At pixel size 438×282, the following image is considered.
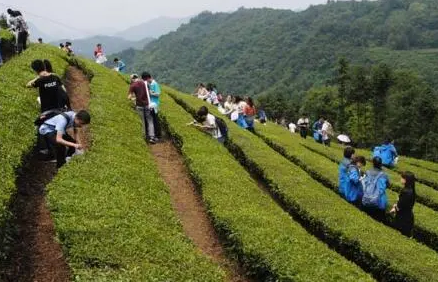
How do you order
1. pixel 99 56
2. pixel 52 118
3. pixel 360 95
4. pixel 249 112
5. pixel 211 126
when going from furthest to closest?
pixel 360 95 < pixel 99 56 < pixel 249 112 < pixel 211 126 < pixel 52 118

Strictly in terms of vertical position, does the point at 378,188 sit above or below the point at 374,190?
above

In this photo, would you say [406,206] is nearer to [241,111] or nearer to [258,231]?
[258,231]

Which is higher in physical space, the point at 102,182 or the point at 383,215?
the point at 102,182

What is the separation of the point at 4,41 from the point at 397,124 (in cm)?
6854

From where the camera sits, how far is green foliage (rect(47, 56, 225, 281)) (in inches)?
335

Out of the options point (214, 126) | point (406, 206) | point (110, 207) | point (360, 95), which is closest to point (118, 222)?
point (110, 207)

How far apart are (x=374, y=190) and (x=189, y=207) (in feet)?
17.3

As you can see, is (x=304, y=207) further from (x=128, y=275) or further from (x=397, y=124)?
(x=397, y=124)

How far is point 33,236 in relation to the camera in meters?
10.8

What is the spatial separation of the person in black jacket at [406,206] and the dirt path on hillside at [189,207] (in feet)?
16.9

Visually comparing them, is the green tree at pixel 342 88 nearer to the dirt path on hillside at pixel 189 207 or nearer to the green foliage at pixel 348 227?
the green foliage at pixel 348 227

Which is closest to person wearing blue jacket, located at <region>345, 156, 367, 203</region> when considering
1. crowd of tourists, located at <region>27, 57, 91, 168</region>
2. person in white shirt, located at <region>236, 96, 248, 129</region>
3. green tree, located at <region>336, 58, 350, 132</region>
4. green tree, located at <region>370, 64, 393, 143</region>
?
crowd of tourists, located at <region>27, 57, 91, 168</region>

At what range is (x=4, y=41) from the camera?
27953 mm

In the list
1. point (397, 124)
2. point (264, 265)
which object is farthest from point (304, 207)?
point (397, 124)
